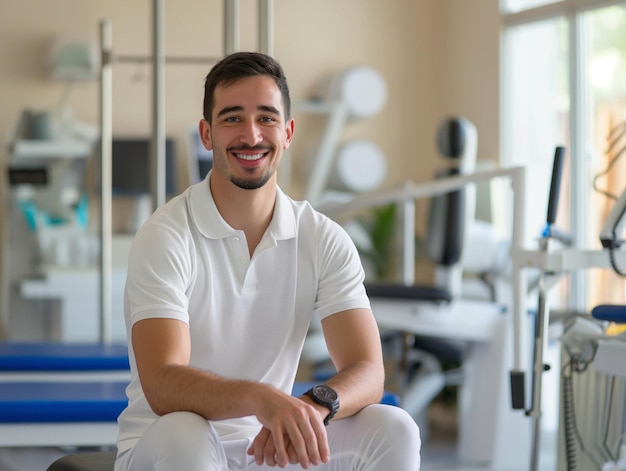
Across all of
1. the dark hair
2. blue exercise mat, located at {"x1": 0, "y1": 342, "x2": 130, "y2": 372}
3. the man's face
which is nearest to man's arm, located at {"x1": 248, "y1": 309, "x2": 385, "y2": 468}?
the man's face

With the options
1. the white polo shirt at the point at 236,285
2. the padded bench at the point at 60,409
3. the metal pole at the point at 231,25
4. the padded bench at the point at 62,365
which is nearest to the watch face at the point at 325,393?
the white polo shirt at the point at 236,285

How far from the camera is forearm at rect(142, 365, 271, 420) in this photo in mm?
1571

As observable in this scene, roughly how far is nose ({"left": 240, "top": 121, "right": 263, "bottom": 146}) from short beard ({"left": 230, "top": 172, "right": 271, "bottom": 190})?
0.07 m

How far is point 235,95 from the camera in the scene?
1.82 m

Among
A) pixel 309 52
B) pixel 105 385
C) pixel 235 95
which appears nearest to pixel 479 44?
pixel 309 52

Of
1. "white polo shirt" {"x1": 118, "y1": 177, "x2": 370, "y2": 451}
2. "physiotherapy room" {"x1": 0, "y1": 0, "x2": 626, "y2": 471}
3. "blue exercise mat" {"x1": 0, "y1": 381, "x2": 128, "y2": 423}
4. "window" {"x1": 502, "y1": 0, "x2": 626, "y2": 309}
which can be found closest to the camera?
"white polo shirt" {"x1": 118, "y1": 177, "x2": 370, "y2": 451}

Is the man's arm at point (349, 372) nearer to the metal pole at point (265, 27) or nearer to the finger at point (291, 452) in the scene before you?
the finger at point (291, 452)

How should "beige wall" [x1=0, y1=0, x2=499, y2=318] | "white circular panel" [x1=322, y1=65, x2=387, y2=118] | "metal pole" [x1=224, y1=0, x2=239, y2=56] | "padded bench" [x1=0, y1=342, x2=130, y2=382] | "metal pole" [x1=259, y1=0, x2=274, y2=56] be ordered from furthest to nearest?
"white circular panel" [x1=322, y1=65, x2=387, y2=118], "beige wall" [x1=0, y1=0, x2=499, y2=318], "metal pole" [x1=224, y1=0, x2=239, y2=56], "metal pole" [x1=259, y1=0, x2=274, y2=56], "padded bench" [x1=0, y1=342, x2=130, y2=382]

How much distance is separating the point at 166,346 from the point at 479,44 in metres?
4.74

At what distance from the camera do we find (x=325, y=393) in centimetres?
164

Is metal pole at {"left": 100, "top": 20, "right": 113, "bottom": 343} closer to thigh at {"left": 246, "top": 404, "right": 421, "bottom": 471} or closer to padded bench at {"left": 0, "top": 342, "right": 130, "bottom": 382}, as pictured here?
padded bench at {"left": 0, "top": 342, "right": 130, "bottom": 382}

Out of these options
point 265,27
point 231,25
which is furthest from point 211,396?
point 231,25

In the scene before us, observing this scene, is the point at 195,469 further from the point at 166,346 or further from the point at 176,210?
the point at 176,210

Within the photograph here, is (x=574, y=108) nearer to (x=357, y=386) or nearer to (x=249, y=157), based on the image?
(x=249, y=157)
